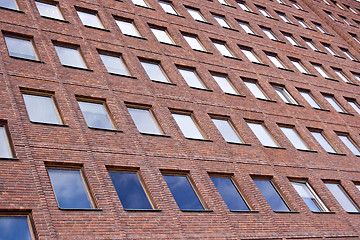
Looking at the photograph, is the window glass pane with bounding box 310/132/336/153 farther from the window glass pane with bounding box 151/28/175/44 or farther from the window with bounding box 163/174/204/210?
the window with bounding box 163/174/204/210

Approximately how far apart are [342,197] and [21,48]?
1577 centimetres

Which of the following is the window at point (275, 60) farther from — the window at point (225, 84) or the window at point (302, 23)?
the window at point (302, 23)

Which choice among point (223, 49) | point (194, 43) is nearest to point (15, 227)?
point (194, 43)

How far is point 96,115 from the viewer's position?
56.3 feet

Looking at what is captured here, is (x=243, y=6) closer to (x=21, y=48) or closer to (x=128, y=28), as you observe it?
(x=128, y=28)

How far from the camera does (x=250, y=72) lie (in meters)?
25.5

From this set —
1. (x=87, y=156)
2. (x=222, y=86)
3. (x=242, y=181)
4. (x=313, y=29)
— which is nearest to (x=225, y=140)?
(x=242, y=181)

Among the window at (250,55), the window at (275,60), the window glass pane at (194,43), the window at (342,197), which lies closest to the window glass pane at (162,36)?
the window glass pane at (194,43)

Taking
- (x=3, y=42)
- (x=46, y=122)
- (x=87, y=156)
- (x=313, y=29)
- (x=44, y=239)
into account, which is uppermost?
(x=313, y=29)

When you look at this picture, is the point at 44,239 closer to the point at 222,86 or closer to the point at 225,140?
the point at 225,140

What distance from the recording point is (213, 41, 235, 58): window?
2635 cm

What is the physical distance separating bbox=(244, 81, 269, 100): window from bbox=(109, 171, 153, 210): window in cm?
1084

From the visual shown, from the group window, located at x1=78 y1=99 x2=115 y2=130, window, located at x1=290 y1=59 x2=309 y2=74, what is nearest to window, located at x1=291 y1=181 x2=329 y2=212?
window, located at x1=78 y1=99 x2=115 y2=130

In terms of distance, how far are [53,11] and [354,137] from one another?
17.9 metres
